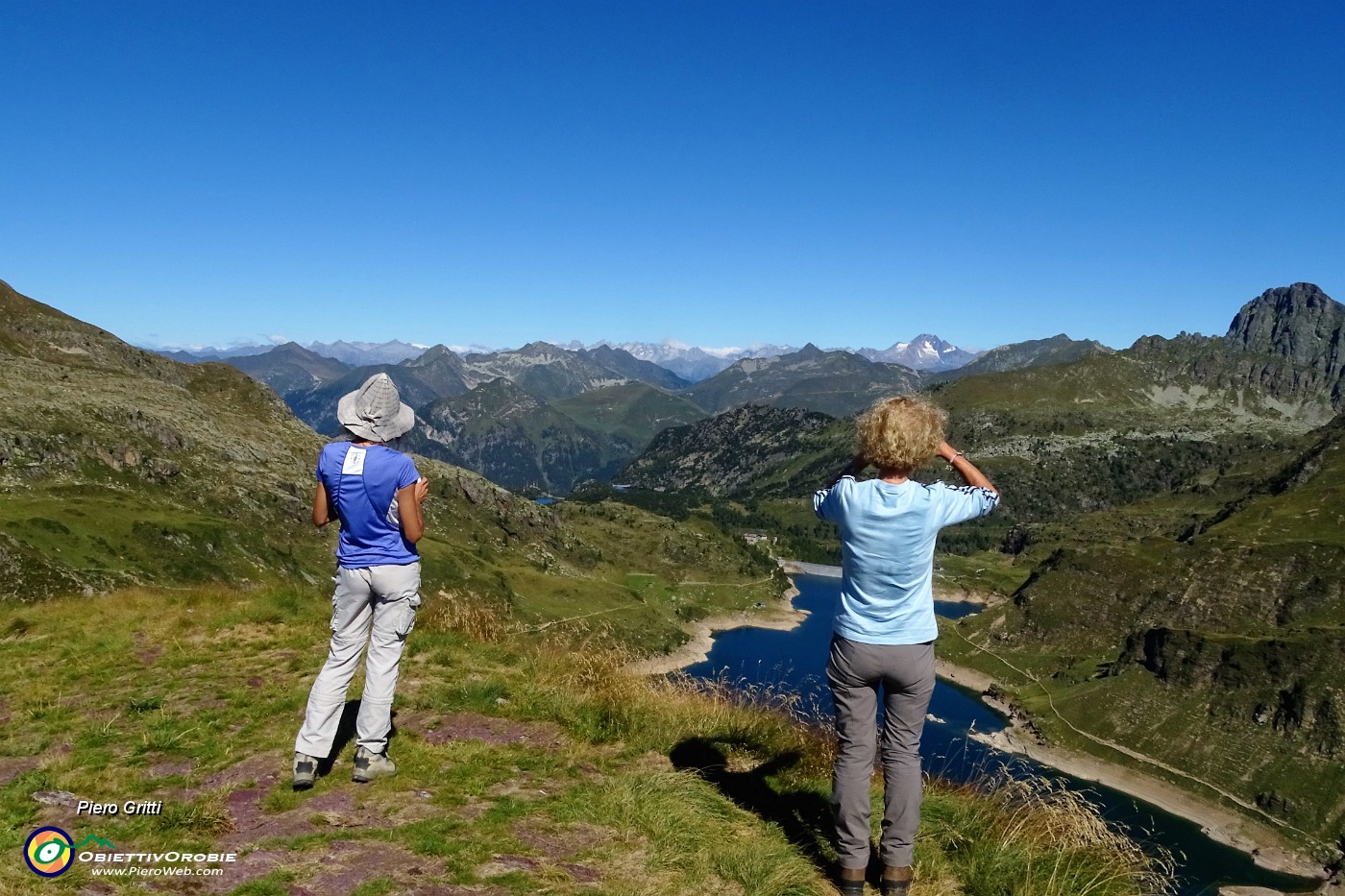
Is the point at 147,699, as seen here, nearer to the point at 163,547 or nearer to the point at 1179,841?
the point at 163,547

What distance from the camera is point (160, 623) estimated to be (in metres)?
16.0

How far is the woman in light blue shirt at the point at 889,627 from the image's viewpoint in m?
6.72

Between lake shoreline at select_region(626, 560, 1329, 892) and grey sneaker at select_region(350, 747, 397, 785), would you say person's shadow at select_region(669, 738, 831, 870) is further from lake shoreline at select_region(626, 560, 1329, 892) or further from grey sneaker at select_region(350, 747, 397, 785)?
lake shoreline at select_region(626, 560, 1329, 892)

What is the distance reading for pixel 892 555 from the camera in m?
6.85

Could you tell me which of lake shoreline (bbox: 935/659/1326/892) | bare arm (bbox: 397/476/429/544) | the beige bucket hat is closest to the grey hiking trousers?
bare arm (bbox: 397/476/429/544)

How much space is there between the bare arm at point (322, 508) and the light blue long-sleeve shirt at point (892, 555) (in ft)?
19.1

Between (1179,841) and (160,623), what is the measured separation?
553 ft

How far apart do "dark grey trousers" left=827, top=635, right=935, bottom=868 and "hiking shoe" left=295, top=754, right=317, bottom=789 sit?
5744 millimetres

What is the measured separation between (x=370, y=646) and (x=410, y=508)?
1900 millimetres

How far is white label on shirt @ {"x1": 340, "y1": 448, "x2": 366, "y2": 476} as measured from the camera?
8.60 m

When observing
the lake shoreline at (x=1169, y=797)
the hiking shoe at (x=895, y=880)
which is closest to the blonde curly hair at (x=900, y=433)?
the hiking shoe at (x=895, y=880)

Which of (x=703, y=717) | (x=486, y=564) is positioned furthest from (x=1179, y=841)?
(x=703, y=717)

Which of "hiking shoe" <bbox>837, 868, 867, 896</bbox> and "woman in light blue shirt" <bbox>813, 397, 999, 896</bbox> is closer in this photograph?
"hiking shoe" <bbox>837, 868, 867, 896</bbox>

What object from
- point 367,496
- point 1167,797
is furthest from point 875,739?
point 1167,797
